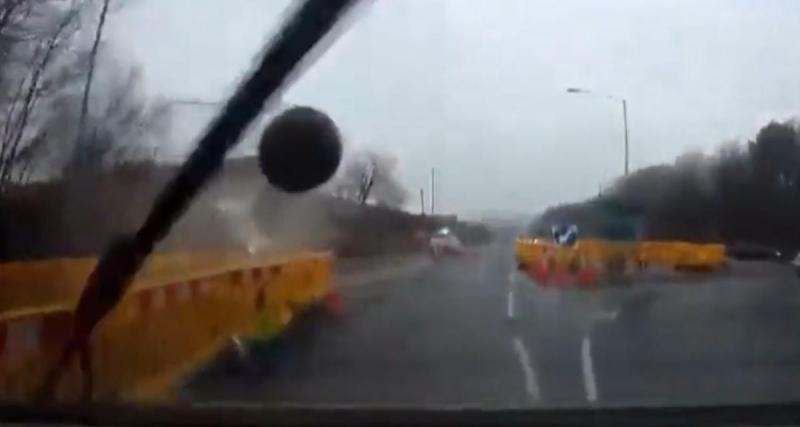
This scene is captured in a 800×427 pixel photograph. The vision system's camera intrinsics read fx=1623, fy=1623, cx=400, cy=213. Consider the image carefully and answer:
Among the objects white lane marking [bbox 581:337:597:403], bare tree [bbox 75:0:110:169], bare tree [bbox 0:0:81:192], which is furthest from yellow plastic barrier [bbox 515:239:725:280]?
bare tree [bbox 0:0:81:192]

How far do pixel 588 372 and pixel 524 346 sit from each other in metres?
0.27

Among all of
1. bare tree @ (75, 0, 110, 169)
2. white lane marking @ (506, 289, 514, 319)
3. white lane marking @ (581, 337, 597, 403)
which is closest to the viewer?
white lane marking @ (581, 337, 597, 403)

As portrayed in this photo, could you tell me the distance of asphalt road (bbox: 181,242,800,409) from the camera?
6.29 metres

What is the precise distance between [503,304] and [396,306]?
1.42ft

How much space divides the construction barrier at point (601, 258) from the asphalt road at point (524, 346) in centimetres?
7

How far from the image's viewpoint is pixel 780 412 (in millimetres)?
6184

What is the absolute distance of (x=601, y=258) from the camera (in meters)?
6.43

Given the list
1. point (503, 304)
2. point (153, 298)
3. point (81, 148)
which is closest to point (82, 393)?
point (153, 298)

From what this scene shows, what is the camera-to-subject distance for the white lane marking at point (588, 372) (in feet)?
20.5

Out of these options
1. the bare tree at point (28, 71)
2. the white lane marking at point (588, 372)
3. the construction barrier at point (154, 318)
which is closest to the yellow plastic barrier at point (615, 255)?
the white lane marking at point (588, 372)

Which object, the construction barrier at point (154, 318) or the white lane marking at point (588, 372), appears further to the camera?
the construction barrier at point (154, 318)

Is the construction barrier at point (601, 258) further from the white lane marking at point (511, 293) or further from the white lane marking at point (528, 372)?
the white lane marking at point (528, 372)

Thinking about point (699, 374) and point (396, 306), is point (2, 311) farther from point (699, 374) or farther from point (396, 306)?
point (699, 374)

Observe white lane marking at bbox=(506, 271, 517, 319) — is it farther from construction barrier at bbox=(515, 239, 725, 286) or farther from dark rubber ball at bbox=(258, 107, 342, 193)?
dark rubber ball at bbox=(258, 107, 342, 193)
